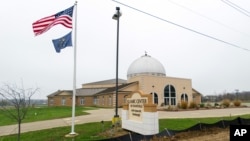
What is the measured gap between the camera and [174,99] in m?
48.1

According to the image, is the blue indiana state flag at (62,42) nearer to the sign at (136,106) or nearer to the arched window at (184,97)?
the sign at (136,106)

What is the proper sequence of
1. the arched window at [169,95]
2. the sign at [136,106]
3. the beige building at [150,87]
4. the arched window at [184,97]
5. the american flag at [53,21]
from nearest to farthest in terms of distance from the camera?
the american flag at [53,21] → the sign at [136,106] → the beige building at [150,87] → the arched window at [169,95] → the arched window at [184,97]

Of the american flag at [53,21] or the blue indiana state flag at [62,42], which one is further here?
the blue indiana state flag at [62,42]

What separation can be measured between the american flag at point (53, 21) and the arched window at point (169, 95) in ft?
113

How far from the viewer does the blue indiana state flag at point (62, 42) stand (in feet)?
46.1

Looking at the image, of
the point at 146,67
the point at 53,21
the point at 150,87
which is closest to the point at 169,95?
the point at 150,87

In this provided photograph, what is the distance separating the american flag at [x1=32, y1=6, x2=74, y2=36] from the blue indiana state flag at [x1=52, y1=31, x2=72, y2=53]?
1.96 ft

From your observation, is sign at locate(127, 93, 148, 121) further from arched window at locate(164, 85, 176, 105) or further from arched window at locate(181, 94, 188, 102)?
arched window at locate(181, 94, 188, 102)

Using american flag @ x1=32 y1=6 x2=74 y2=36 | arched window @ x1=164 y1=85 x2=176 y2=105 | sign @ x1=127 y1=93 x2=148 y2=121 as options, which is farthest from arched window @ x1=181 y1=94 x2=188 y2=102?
american flag @ x1=32 y1=6 x2=74 y2=36

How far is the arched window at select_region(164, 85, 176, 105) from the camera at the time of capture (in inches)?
1838

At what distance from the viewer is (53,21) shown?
45.3ft

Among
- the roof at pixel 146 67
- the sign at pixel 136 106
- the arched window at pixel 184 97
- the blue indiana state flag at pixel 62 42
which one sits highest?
the roof at pixel 146 67

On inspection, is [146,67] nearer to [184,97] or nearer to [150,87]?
[150,87]

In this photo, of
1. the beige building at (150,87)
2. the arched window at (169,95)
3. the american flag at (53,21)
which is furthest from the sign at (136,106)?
the arched window at (169,95)
